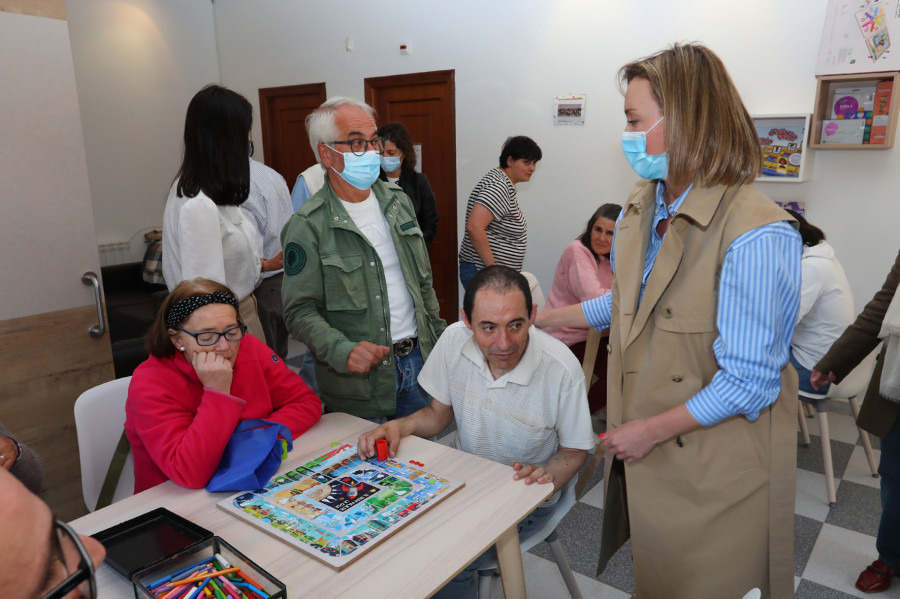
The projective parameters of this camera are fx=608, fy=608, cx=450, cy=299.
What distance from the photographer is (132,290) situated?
554cm

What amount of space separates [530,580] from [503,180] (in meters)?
2.37

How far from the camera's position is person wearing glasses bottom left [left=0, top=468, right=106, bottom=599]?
1.52ft

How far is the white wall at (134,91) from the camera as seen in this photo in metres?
5.50

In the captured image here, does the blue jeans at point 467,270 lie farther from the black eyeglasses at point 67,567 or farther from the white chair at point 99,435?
the black eyeglasses at point 67,567

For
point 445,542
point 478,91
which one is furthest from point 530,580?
point 478,91

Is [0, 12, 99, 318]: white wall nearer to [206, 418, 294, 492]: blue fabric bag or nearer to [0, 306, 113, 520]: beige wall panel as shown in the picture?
[0, 306, 113, 520]: beige wall panel

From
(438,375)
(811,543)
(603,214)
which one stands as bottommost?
(811,543)

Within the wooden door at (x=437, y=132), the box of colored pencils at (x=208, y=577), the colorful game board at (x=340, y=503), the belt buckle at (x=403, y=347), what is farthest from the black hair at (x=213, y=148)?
the wooden door at (x=437, y=132)

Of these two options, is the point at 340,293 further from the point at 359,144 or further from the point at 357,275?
the point at 359,144

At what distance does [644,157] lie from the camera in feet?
4.38

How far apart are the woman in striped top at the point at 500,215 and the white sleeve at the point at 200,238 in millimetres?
2004

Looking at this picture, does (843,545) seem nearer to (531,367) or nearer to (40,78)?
(531,367)

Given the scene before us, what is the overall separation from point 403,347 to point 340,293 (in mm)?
277

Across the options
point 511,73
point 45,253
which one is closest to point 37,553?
point 45,253
